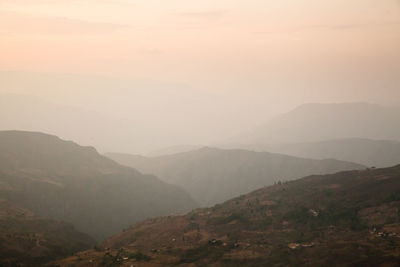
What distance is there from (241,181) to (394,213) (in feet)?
453

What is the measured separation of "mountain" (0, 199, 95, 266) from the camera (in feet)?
189

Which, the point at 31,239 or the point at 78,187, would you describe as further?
the point at 78,187

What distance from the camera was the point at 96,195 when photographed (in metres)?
130

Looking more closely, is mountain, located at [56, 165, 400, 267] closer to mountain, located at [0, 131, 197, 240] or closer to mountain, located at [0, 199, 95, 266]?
mountain, located at [0, 199, 95, 266]

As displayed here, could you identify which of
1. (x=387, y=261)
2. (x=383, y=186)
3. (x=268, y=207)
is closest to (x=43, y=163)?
(x=268, y=207)

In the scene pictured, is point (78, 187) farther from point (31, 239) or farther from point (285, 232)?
point (285, 232)

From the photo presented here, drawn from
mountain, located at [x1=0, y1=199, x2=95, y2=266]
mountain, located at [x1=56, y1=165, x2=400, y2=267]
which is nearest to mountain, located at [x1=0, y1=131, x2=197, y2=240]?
mountain, located at [x1=0, y1=199, x2=95, y2=266]

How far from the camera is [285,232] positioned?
192ft

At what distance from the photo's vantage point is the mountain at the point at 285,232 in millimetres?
44844

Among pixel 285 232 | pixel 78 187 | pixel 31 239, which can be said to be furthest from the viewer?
pixel 78 187

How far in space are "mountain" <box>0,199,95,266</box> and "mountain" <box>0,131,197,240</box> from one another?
22.7m

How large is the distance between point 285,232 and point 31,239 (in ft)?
136

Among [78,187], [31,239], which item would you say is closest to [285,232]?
[31,239]

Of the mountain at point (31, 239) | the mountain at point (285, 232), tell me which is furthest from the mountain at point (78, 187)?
the mountain at point (285, 232)
